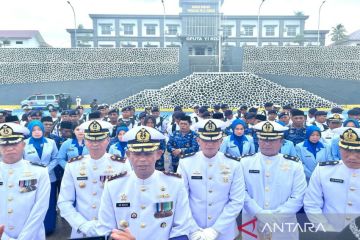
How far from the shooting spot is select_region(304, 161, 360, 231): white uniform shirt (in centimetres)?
312

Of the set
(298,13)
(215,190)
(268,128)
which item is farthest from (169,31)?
(215,190)

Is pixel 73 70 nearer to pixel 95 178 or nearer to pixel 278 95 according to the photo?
pixel 278 95

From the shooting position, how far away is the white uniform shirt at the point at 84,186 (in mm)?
3309

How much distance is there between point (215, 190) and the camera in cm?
342

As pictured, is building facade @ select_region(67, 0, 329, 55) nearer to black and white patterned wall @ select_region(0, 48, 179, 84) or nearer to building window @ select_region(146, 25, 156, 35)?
building window @ select_region(146, 25, 156, 35)

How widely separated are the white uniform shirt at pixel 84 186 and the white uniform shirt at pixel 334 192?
6.98ft

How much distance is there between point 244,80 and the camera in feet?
89.7

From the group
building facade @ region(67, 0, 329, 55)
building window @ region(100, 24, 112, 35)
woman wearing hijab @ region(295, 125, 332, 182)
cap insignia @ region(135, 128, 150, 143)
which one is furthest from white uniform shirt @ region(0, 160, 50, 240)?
building window @ region(100, 24, 112, 35)

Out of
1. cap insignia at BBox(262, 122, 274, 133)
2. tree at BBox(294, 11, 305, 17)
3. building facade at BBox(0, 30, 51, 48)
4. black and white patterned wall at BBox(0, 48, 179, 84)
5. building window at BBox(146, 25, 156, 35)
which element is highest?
tree at BBox(294, 11, 305, 17)

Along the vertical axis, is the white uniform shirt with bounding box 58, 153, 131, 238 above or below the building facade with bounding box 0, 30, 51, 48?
below

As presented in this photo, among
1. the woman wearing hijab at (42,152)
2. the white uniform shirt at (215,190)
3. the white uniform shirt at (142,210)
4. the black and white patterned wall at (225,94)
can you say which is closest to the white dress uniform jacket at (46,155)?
the woman wearing hijab at (42,152)

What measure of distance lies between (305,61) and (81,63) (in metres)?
23.1

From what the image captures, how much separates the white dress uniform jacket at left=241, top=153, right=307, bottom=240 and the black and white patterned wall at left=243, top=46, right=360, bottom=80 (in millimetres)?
29970

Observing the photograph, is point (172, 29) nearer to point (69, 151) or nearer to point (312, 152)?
point (69, 151)
